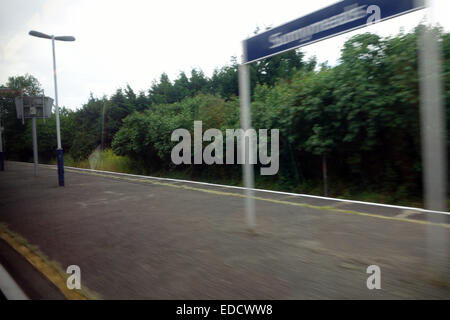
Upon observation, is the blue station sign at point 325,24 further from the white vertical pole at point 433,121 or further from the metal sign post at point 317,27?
the white vertical pole at point 433,121

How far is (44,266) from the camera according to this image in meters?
4.54

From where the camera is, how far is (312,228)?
578cm

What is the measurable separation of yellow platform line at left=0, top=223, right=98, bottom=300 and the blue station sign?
4078mm

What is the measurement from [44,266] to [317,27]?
4820 millimetres

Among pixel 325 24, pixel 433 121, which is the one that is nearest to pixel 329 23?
pixel 325 24

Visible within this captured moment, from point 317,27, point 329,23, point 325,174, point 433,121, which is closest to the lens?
point 433,121

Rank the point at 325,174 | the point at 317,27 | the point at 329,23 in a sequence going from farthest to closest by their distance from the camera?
1. the point at 325,174
2. the point at 317,27
3. the point at 329,23

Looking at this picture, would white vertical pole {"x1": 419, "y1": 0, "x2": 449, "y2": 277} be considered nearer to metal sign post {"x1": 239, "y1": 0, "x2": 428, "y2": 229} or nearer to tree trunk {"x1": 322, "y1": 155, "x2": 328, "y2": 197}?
metal sign post {"x1": 239, "y1": 0, "x2": 428, "y2": 229}

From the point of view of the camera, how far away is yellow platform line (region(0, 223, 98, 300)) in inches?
145

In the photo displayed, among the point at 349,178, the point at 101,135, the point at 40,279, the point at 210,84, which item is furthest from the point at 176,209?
the point at 210,84

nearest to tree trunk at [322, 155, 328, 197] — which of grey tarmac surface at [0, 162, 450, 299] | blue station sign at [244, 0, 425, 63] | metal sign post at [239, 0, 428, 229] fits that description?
grey tarmac surface at [0, 162, 450, 299]

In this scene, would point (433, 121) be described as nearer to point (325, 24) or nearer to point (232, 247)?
point (325, 24)

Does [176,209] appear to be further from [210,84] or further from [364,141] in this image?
[210,84]
